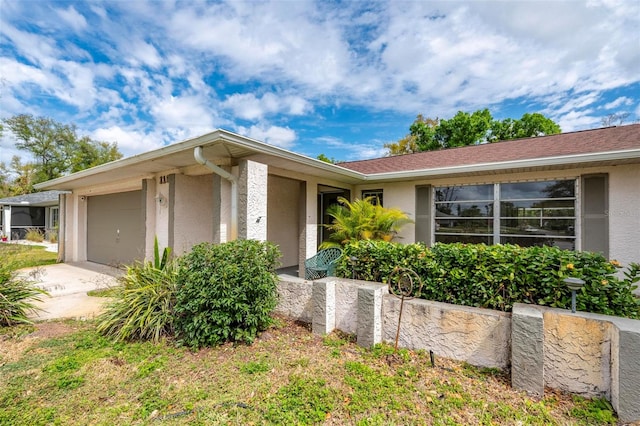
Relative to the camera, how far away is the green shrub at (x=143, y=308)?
12.6 feet

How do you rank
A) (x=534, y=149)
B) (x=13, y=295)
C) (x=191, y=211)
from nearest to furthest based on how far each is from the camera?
(x=13, y=295)
(x=191, y=211)
(x=534, y=149)

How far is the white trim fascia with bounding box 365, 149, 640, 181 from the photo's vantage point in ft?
16.7

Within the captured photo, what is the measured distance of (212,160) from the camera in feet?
18.2

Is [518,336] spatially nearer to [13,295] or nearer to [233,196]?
[233,196]

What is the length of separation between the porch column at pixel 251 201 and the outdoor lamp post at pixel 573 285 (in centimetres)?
426

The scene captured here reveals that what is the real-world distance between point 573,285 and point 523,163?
4012mm

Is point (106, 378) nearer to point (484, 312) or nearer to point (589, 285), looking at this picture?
point (484, 312)

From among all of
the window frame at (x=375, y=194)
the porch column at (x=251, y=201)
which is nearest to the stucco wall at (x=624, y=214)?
the window frame at (x=375, y=194)

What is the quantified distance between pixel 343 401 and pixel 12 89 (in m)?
21.7

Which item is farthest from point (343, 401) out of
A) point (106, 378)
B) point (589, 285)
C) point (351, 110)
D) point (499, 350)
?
point (351, 110)

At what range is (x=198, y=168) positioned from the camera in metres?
6.19

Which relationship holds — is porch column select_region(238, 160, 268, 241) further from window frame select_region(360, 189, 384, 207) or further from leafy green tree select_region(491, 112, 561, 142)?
leafy green tree select_region(491, 112, 561, 142)

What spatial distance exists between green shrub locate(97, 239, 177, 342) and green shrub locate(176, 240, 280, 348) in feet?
1.02

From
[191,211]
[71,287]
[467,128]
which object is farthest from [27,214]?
[467,128]
